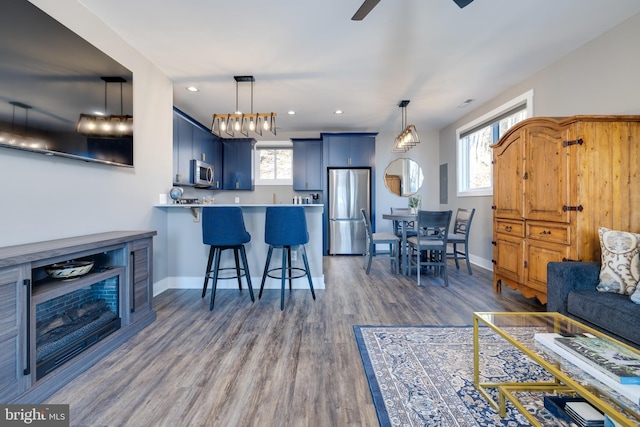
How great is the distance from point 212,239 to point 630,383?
2.76 meters

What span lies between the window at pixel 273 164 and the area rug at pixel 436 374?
4358 millimetres

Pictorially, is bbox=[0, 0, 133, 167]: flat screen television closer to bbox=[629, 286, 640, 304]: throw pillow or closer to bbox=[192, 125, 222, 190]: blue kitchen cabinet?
Answer: bbox=[192, 125, 222, 190]: blue kitchen cabinet

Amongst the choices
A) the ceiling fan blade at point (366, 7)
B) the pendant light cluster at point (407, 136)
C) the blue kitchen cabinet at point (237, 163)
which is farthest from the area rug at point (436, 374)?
the blue kitchen cabinet at point (237, 163)

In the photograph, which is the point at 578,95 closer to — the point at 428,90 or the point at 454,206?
the point at 428,90

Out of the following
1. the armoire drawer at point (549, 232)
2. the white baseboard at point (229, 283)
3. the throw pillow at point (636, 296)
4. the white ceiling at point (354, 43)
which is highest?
the white ceiling at point (354, 43)

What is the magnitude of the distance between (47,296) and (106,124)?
140 centimetres

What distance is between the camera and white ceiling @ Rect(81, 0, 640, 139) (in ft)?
6.98

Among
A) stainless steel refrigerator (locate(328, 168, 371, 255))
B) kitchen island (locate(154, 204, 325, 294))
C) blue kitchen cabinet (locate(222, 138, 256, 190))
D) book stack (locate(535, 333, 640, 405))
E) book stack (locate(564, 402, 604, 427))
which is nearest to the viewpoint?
book stack (locate(535, 333, 640, 405))

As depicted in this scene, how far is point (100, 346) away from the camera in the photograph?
5.85 feet

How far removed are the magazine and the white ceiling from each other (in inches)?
91.5

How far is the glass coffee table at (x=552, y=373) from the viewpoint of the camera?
2.86 ft

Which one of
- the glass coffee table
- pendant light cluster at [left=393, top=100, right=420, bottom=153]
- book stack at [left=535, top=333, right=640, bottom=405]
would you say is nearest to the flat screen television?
the glass coffee table

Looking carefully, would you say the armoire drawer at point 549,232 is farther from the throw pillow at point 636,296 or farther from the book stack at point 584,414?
the book stack at point 584,414

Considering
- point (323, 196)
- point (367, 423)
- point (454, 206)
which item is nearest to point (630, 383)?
point (367, 423)
